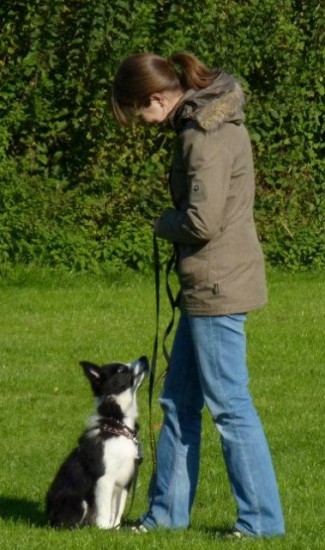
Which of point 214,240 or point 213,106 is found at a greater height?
point 213,106

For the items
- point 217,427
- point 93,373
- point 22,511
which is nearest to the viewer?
point 217,427

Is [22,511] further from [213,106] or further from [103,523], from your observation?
[213,106]

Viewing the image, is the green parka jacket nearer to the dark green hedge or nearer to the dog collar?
the dog collar

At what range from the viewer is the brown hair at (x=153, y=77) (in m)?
5.62

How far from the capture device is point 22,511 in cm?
698

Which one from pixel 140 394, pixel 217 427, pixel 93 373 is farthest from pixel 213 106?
pixel 140 394

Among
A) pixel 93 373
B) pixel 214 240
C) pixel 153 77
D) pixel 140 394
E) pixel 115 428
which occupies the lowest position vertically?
pixel 140 394

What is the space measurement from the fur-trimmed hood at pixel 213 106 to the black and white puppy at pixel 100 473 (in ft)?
5.42

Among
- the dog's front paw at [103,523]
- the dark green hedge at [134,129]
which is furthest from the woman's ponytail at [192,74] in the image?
the dark green hedge at [134,129]

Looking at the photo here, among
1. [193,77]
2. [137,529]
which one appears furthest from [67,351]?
[193,77]

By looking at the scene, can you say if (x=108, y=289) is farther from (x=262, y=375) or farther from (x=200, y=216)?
(x=200, y=216)

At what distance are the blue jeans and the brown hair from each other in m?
0.95

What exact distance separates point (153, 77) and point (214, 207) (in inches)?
24.0

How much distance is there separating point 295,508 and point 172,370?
1.33 metres
